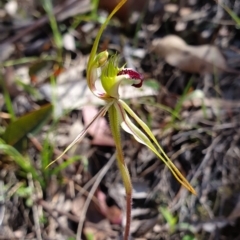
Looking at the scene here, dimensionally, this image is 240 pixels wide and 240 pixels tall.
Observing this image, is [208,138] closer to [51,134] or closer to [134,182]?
[134,182]

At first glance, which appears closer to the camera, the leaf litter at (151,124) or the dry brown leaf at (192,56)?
the leaf litter at (151,124)

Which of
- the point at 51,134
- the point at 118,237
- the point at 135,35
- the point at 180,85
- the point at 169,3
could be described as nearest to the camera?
the point at 118,237

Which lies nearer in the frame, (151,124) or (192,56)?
(151,124)

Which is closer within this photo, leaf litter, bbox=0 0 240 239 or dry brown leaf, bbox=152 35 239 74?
leaf litter, bbox=0 0 240 239

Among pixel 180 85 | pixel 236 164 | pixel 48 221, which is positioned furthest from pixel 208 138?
pixel 48 221

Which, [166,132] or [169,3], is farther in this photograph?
[169,3]

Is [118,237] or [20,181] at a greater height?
[20,181]

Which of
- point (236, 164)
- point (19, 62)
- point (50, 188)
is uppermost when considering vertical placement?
point (19, 62)

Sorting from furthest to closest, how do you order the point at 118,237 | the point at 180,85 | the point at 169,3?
the point at 169,3 → the point at 180,85 → the point at 118,237
